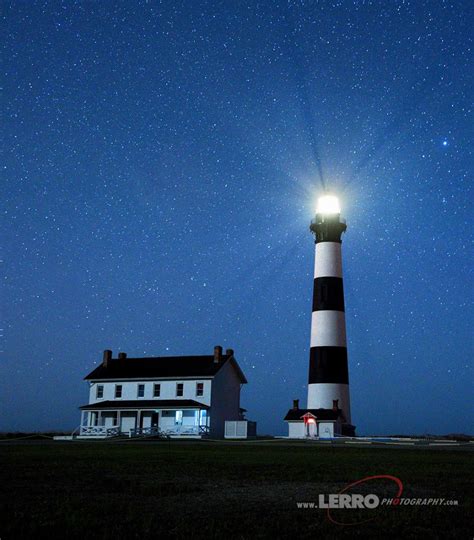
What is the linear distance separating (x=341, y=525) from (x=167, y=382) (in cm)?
4463

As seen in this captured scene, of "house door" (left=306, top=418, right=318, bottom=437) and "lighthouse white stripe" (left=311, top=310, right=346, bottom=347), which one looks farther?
"lighthouse white stripe" (left=311, top=310, right=346, bottom=347)

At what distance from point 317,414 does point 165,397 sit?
12.2 meters

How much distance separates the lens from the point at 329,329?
151 feet

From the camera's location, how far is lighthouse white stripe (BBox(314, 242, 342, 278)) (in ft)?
155

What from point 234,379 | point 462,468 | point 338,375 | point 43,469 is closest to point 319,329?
point 338,375

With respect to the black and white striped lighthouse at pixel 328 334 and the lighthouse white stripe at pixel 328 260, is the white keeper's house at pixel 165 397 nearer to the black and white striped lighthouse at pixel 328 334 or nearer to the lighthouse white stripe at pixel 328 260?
the black and white striped lighthouse at pixel 328 334

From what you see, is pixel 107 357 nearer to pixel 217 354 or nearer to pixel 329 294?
pixel 217 354

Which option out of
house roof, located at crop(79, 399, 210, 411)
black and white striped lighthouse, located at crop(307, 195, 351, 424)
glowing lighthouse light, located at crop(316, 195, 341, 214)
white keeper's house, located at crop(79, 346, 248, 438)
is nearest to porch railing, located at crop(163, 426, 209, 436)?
white keeper's house, located at crop(79, 346, 248, 438)

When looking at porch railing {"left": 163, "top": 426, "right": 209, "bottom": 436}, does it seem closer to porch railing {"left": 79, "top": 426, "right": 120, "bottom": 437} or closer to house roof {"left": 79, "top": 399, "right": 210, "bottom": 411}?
house roof {"left": 79, "top": 399, "right": 210, "bottom": 411}

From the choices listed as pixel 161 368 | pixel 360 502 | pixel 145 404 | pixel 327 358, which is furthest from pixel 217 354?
pixel 360 502

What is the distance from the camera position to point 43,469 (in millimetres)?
12500

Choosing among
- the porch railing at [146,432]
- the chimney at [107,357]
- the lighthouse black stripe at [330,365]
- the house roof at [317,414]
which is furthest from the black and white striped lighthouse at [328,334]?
the chimney at [107,357]

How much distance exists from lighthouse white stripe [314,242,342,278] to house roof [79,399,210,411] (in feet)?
42.7

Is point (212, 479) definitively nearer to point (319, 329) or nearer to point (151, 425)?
point (319, 329)
